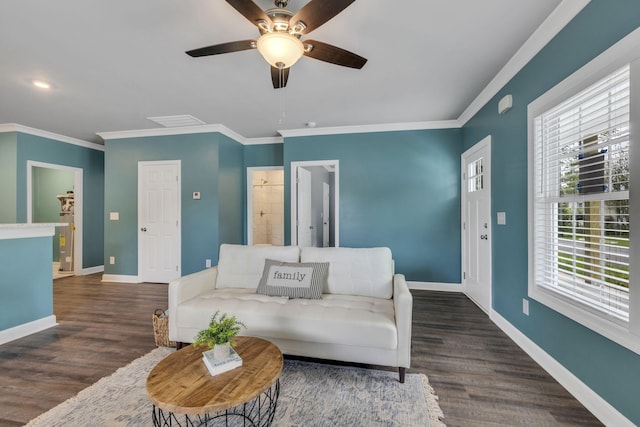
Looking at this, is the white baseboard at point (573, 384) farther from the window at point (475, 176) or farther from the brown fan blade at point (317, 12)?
the brown fan blade at point (317, 12)

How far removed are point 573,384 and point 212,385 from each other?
2.24 m

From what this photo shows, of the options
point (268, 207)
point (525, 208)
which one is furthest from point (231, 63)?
point (268, 207)

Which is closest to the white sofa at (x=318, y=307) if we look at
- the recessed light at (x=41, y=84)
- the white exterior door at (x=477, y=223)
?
the white exterior door at (x=477, y=223)

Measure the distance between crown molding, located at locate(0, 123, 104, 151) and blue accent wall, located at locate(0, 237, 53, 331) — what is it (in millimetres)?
2818

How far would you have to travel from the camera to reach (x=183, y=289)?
240 cm

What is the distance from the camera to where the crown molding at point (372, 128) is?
4.32m

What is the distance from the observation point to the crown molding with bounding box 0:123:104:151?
4.45m

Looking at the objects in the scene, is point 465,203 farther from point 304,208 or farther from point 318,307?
point 318,307

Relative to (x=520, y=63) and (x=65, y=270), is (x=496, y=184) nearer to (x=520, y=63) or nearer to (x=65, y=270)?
(x=520, y=63)

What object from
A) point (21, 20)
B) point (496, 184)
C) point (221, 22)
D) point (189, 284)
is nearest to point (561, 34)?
point (496, 184)

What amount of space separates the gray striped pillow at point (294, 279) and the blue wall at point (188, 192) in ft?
7.96

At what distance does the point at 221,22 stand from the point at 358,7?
100 cm

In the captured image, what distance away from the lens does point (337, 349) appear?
2031mm

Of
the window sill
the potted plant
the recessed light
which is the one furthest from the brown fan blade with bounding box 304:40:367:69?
the recessed light
